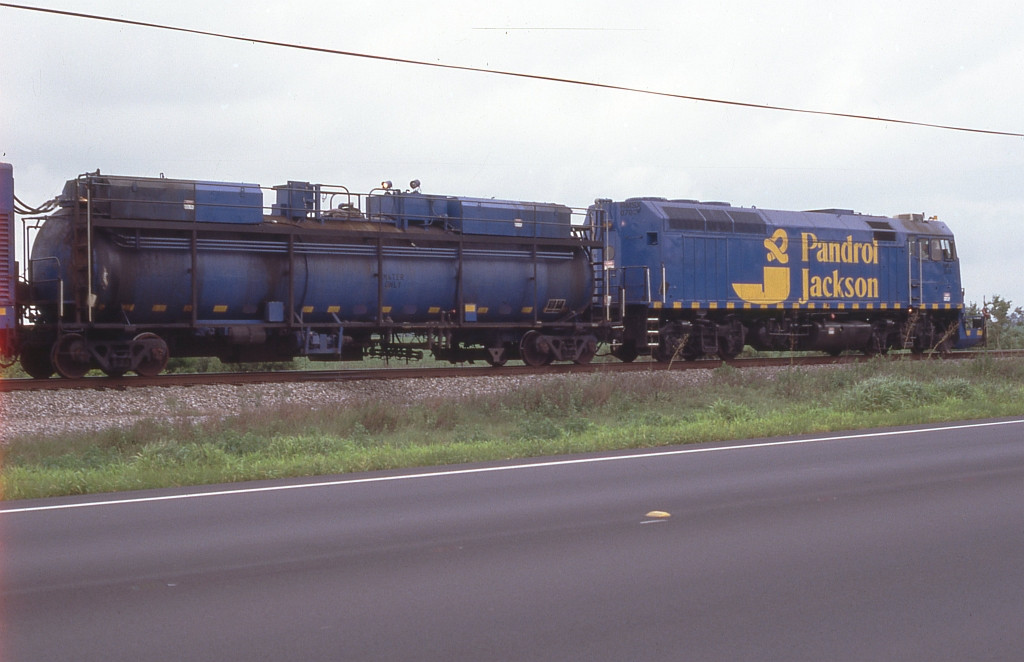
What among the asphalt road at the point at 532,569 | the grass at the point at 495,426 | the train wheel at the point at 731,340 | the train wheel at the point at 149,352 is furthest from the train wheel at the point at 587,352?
the asphalt road at the point at 532,569

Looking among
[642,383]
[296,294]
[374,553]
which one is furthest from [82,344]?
[374,553]

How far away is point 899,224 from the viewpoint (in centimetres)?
3350

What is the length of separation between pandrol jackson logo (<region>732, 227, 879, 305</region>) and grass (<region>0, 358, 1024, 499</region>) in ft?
20.1

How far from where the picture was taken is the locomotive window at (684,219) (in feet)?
92.7

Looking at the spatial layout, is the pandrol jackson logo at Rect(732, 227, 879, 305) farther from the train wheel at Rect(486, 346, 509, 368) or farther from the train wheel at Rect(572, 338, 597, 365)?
the train wheel at Rect(486, 346, 509, 368)

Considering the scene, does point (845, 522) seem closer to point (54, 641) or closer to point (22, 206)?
point (54, 641)

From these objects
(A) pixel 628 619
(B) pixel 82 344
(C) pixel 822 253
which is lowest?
(A) pixel 628 619

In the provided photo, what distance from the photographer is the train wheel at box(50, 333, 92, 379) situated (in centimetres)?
1984

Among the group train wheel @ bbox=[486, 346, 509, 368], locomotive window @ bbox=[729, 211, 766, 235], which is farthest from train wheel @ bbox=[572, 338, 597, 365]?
locomotive window @ bbox=[729, 211, 766, 235]

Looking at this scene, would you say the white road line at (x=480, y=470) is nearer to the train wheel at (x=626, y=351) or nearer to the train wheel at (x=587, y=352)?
the train wheel at (x=587, y=352)

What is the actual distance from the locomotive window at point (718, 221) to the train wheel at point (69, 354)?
1624cm

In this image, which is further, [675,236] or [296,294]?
[675,236]

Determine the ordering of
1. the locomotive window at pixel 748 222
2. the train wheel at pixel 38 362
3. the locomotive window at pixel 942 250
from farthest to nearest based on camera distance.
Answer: the locomotive window at pixel 942 250, the locomotive window at pixel 748 222, the train wheel at pixel 38 362

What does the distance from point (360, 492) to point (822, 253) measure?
78.2 ft
